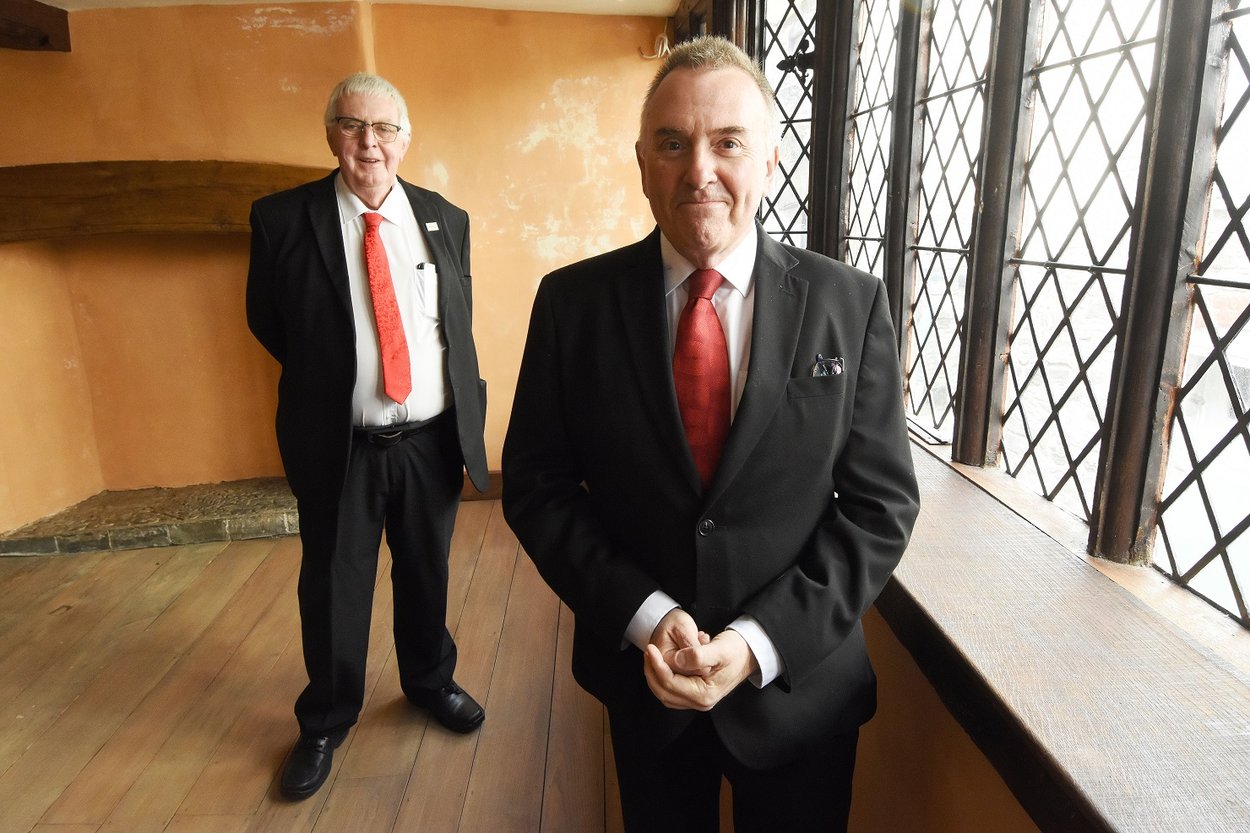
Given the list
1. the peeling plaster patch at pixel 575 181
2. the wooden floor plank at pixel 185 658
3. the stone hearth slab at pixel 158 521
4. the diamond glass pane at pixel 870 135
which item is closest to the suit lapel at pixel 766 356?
the diamond glass pane at pixel 870 135

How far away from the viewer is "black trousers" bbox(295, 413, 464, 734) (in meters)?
2.21

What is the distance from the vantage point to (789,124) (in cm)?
303

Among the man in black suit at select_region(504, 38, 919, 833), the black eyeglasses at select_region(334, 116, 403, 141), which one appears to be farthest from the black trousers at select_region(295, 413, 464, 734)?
the man in black suit at select_region(504, 38, 919, 833)

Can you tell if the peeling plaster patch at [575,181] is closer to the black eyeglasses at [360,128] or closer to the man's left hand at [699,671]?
the black eyeglasses at [360,128]

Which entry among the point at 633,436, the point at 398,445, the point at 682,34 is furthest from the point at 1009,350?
the point at 682,34

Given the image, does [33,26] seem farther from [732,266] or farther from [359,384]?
[732,266]

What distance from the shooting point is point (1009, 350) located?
1.73 meters

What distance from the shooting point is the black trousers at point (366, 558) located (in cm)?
221

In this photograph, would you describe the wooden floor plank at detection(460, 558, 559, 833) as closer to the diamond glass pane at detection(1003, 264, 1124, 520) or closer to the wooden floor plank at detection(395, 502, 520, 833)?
the wooden floor plank at detection(395, 502, 520, 833)

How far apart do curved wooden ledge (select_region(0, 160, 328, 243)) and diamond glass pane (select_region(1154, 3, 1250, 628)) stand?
3.85 metres

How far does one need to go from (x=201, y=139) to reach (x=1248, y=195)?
422cm

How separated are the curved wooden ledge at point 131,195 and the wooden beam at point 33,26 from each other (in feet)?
1.76

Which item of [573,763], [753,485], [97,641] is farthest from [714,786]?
[97,641]

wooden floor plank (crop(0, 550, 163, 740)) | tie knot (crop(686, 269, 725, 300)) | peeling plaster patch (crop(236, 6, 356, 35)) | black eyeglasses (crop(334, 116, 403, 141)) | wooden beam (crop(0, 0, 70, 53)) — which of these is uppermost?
peeling plaster patch (crop(236, 6, 356, 35))
